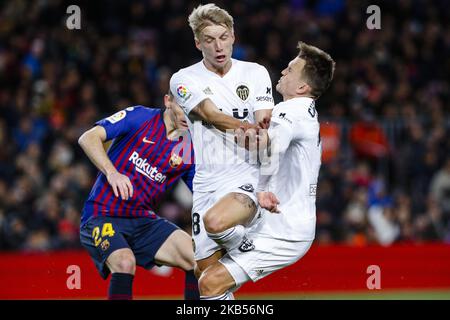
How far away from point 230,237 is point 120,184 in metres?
1.09

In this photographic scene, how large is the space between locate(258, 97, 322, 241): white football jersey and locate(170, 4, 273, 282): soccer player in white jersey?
209mm

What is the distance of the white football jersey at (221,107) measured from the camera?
6766 mm

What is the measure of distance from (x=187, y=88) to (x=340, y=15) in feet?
33.2

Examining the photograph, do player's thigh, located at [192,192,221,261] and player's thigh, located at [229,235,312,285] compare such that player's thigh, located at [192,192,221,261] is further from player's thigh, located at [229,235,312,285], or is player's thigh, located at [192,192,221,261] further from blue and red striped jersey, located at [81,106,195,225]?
blue and red striped jersey, located at [81,106,195,225]

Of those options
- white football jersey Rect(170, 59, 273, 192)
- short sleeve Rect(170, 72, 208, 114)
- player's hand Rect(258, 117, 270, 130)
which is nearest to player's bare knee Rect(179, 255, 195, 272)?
white football jersey Rect(170, 59, 273, 192)

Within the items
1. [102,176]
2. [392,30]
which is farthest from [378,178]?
[102,176]

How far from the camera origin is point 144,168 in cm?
764

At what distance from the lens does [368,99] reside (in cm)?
1473

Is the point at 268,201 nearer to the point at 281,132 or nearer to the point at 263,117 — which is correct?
the point at 281,132

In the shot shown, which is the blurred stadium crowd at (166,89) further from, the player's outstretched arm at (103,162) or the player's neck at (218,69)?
the player's neck at (218,69)

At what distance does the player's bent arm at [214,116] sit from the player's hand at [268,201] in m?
0.65

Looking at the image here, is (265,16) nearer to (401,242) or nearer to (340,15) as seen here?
(340,15)

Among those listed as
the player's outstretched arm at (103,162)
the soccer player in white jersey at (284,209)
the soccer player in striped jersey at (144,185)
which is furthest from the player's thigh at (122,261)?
the soccer player in white jersey at (284,209)

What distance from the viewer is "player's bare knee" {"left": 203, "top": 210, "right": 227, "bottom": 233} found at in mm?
6230
